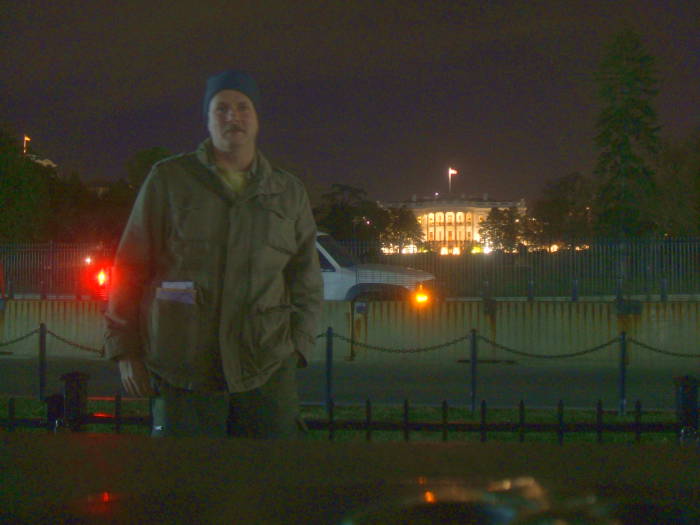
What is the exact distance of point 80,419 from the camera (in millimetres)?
5574

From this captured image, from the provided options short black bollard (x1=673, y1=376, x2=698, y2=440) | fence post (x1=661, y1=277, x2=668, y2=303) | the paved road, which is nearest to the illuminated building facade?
fence post (x1=661, y1=277, x2=668, y2=303)

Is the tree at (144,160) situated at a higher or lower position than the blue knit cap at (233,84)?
higher

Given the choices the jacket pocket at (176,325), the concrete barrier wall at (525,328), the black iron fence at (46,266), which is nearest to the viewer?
the jacket pocket at (176,325)

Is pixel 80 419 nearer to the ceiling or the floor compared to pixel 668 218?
nearer to the floor

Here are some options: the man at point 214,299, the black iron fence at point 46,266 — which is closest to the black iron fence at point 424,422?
the man at point 214,299

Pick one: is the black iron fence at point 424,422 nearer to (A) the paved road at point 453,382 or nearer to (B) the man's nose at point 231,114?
(B) the man's nose at point 231,114

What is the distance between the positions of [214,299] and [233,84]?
90 centimetres

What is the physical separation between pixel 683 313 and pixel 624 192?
3237 centimetres

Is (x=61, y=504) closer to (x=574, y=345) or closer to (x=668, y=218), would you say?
(x=574, y=345)

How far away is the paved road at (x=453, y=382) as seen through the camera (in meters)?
10.1

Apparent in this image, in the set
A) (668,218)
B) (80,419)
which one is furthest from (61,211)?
(80,419)

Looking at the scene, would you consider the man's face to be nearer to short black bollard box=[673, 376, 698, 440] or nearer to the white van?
short black bollard box=[673, 376, 698, 440]

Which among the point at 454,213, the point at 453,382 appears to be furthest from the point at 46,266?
the point at 454,213

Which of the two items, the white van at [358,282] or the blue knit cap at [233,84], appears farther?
the white van at [358,282]
